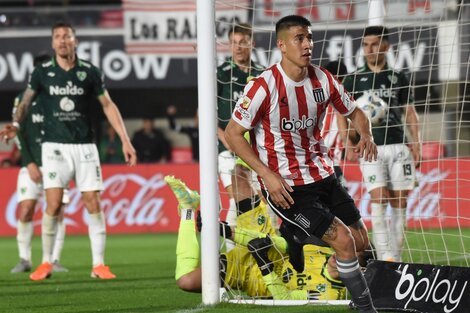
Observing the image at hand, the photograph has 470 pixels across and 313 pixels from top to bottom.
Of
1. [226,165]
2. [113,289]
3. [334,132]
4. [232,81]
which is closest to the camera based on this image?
[113,289]

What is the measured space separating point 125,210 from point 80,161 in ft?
22.5

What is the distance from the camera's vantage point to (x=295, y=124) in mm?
6195

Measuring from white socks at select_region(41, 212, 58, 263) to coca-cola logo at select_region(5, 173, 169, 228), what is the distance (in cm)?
622

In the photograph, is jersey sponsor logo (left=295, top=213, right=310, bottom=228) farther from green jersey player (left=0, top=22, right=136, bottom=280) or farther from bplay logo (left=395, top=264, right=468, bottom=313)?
green jersey player (left=0, top=22, right=136, bottom=280)

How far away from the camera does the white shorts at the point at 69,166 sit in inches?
378

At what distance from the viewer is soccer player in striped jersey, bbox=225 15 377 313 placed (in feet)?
19.8

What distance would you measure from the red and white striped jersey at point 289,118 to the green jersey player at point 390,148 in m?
3.09

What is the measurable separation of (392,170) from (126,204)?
756 cm

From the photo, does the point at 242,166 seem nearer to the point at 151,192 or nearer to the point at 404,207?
the point at 404,207

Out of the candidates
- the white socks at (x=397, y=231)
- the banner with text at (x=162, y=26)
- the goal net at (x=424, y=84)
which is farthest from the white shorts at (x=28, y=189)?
the banner with text at (x=162, y=26)

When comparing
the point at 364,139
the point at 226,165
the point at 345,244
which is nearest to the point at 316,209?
the point at 345,244

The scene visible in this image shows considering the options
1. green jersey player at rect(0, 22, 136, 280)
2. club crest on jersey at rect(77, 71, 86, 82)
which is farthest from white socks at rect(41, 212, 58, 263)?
club crest on jersey at rect(77, 71, 86, 82)

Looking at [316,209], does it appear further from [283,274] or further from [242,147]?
[283,274]

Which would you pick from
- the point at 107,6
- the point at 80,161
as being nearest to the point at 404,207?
the point at 80,161
